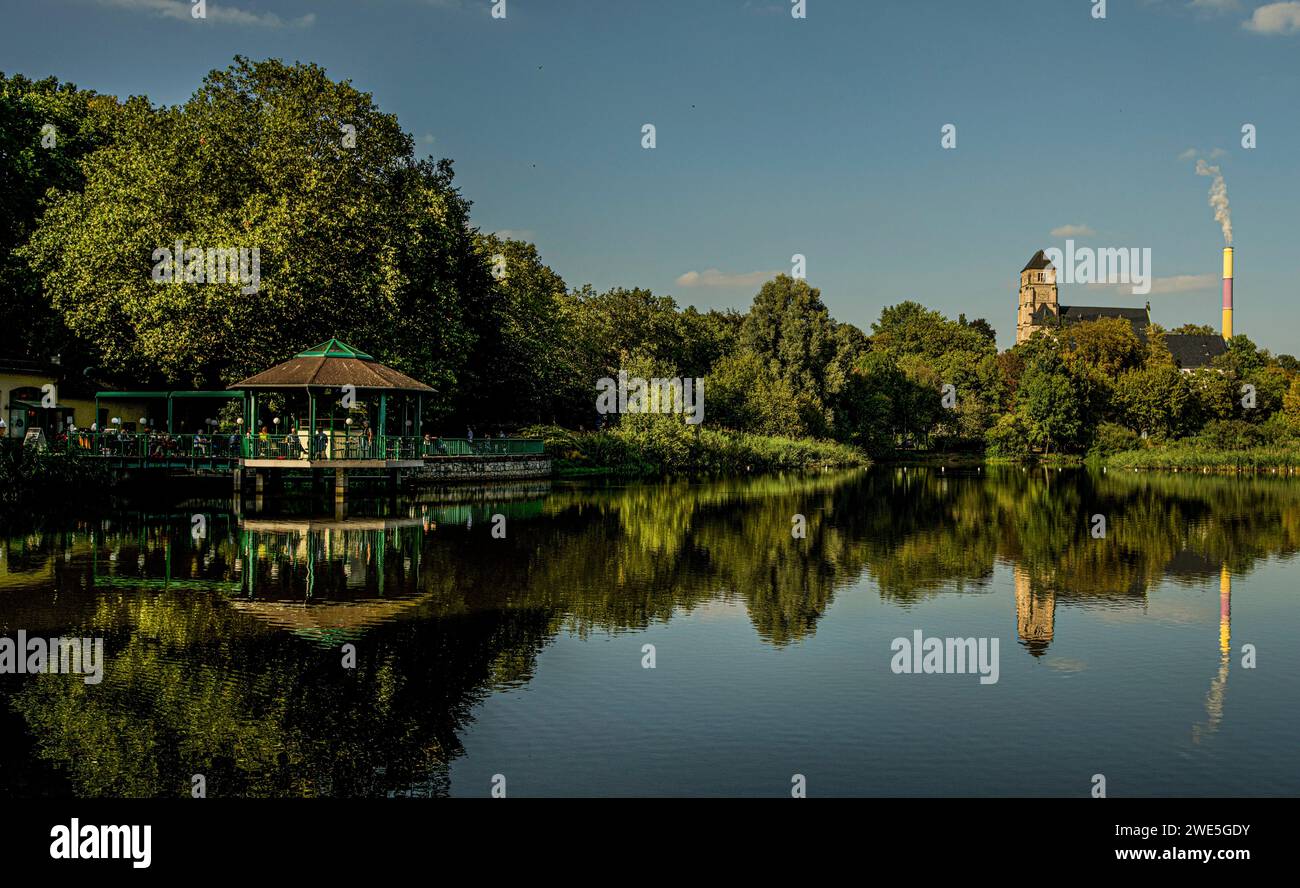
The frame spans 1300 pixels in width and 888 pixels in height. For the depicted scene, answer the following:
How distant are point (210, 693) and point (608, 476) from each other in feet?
146

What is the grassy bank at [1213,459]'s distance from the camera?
6931cm

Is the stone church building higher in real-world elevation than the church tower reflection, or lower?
higher

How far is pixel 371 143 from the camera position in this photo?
4203cm

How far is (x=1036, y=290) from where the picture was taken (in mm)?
166375

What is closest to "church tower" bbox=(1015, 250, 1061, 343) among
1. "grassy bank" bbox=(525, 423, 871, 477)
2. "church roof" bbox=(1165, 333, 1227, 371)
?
"church roof" bbox=(1165, 333, 1227, 371)

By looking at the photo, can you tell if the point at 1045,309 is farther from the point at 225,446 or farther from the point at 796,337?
the point at 225,446

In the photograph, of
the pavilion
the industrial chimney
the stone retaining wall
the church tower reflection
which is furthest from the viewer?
the industrial chimney

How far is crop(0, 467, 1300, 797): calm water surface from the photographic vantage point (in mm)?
9023

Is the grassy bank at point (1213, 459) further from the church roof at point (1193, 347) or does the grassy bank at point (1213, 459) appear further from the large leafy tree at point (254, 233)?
the church roof at point (1193, 347)

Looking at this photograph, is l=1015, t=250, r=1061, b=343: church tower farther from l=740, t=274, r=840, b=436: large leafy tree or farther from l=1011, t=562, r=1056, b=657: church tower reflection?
l=1011, t=562, r=1056, b=657: church tower reflection

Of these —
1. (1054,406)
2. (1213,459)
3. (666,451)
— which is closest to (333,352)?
(666,451)

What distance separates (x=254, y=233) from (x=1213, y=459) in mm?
62042

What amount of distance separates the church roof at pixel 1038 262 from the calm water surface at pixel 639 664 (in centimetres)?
14761

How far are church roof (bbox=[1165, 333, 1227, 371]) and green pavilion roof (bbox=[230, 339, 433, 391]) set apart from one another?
10900cm
